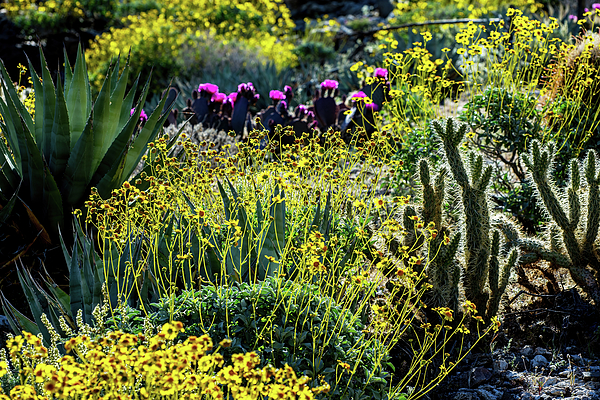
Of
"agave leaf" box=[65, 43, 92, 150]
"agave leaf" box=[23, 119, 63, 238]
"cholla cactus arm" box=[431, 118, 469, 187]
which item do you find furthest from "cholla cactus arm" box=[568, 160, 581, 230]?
"agave leaf" box=[65, 43, 92, 150]

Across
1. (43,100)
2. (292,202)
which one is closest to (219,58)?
(43,100)

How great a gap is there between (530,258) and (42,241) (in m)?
2.90

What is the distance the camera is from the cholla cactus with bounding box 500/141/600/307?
3.14 metres

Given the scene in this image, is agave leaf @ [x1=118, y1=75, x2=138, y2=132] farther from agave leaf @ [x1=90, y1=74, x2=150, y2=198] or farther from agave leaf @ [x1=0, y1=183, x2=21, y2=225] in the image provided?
agave leaf @ [x1=0, y1=183, x2=21, y2=225]

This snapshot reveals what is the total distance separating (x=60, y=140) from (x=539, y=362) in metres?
3.04

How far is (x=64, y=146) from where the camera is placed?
11.7 feet

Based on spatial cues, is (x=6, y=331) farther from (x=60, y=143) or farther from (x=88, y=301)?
(x=60, y=143)

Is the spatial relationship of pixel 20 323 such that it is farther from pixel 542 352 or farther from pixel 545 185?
pixel 545 185

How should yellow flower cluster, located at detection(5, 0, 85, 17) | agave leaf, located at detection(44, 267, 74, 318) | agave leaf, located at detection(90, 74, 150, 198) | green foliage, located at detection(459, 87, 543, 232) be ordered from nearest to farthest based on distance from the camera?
agave leaf, located at detection(44, 267, 74, 318), agave leaf, located at detection(90, 74, 150, 198), green foliage, located at detection(459, 87, 543, 232), yellow flower cluster, located at detection(5, 0, 85, 17)

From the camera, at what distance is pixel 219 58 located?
9711mm

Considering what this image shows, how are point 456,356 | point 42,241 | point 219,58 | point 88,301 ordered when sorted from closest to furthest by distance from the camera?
point 88,301 → point 456,356 → point 42,241 → point 219,58

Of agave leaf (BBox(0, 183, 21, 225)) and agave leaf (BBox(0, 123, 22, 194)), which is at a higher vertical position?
agave leaf (BBox(0, 123, 22, 194))

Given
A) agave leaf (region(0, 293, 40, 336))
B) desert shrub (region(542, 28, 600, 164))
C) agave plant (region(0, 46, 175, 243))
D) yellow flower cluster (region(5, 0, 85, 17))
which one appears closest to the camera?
agave leaf (region(0, 293, 40, 336))

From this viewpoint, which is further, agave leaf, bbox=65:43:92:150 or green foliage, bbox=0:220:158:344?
agave leaf, bbox=65:43:92:150
